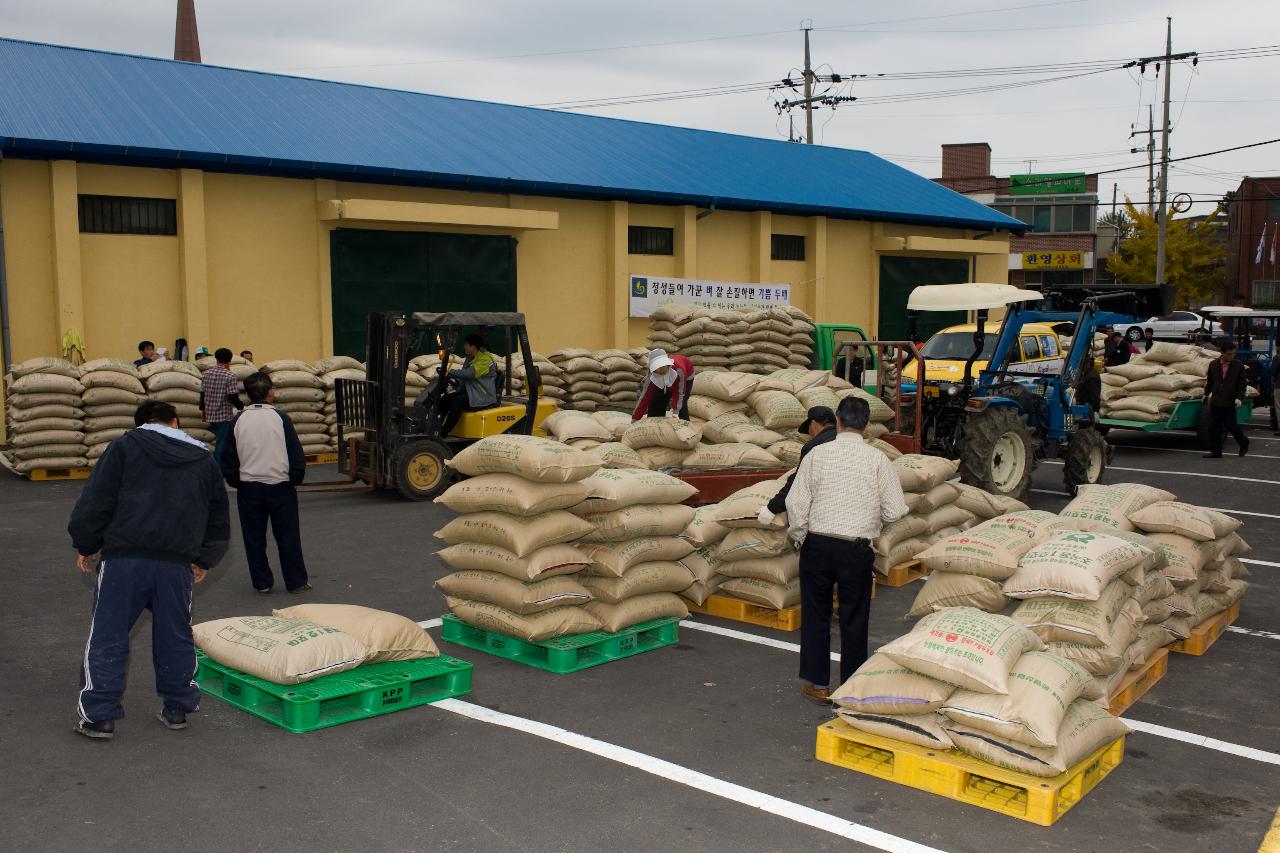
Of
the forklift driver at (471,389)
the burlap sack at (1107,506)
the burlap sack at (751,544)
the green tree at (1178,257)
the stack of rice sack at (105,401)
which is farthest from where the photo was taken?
the green tree at (1178,257)

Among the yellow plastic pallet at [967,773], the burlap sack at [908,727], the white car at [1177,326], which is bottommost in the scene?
the yellow plastic pallet at [967,773]

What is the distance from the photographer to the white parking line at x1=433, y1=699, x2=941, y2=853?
15.8ft

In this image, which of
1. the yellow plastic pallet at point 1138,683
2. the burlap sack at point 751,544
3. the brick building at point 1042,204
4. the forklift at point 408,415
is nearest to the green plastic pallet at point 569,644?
the burlap sack at point 751,544

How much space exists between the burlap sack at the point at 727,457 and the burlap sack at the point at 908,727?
6295 millimetres

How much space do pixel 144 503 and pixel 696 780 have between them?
3115 mm

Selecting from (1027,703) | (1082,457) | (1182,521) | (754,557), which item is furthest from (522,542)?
(1082,457)

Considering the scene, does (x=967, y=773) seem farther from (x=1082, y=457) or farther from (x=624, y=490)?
(x=1082, y=457)

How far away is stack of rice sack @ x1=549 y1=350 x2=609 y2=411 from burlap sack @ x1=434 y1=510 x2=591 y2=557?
11.8 m

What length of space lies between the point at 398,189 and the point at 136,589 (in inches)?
643

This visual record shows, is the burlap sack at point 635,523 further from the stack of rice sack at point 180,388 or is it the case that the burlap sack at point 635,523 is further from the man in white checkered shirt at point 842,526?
the stack of rice sack at point 180,388

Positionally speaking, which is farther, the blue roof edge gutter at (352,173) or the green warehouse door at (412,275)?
the green warehouse door at (412,275)

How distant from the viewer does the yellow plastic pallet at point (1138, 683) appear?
635cm

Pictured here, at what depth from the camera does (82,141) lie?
17.1 m

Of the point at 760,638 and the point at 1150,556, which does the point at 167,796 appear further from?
the point at 1150,556
